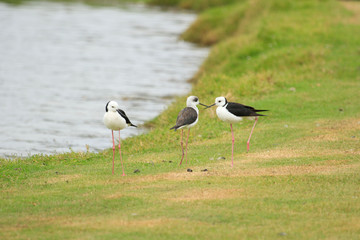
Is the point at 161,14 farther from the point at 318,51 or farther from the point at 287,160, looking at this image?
the point at 287,160

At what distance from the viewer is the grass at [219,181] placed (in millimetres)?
7719

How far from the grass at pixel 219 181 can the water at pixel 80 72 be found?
117 inches

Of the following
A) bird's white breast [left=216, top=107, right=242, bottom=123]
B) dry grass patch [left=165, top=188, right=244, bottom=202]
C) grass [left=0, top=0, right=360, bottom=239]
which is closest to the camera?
grass [left=0, top=0, right=360, bottom=239]

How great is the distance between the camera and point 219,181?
9797 mm

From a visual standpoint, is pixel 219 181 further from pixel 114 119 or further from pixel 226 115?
pixel 114 119

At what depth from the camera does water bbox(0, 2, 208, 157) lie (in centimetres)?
1962

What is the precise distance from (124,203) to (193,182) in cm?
150

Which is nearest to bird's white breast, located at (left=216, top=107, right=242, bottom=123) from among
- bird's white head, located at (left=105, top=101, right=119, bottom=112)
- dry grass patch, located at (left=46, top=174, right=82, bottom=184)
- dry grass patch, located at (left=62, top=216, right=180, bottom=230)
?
bird's white head, located at (left=105, top=101, right=119, bottom=112)

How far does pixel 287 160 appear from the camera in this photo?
11258mm

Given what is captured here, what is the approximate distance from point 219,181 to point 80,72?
78.2 ft

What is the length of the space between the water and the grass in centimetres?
296

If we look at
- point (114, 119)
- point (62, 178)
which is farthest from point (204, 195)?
point (62, 178)

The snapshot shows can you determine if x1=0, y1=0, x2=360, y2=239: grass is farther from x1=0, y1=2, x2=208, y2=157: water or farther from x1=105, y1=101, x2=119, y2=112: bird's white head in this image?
x1=0, y1=2, x2=208, y2=157: water

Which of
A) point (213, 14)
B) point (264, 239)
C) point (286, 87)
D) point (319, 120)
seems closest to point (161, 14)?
point (213, 14)
